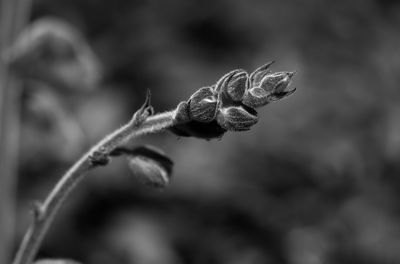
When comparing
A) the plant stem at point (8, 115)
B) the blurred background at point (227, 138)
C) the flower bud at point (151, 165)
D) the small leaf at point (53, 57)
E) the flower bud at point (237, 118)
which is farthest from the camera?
the blurred background at point (227, 138)

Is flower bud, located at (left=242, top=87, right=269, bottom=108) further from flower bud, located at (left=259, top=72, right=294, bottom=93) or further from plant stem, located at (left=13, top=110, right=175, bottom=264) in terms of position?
plant stem, located at (left=13, top=110, right=175, bottom=264)

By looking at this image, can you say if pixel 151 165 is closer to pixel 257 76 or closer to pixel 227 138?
pixel 257 76

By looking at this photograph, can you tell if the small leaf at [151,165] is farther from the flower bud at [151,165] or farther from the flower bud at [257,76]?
the flower bud at [257,76]

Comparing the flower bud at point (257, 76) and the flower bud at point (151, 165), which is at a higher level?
the flower bud at point (257, 76)

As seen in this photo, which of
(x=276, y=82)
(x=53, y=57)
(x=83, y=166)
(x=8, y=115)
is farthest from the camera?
(x=53, y=57)

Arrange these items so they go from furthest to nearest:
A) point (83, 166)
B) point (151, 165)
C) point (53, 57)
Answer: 1. point (53, 57)
2. point (151, 165)
3. point (83, 166)

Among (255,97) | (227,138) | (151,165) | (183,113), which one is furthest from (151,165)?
(227,138)

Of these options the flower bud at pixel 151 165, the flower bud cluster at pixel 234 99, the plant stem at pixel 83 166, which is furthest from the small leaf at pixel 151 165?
the flower bud cluster at pixel 234 99

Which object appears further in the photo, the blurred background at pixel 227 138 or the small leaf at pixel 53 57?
the blurred background at pixel 227 138
